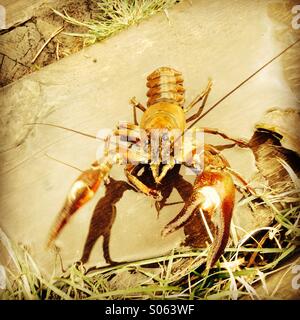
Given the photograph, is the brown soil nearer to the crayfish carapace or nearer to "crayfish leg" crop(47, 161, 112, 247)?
the crayfish carapace

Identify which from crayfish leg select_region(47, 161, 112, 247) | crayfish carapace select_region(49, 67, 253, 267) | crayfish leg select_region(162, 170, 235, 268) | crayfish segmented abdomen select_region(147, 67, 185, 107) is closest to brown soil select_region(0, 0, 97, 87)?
crayfish segmented abdomen select_region(147, 67, 185, 107)

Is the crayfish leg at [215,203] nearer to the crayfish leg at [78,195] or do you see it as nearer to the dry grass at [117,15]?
the crayfish leg at [78,195]

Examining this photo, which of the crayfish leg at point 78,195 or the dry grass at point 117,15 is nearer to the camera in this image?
the crayfish leg at point 78,195

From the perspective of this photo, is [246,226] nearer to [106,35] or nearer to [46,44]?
[106,35]

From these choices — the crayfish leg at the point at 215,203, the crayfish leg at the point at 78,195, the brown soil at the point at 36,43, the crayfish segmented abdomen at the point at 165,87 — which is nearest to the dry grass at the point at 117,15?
the brown soil at the point at 36,43

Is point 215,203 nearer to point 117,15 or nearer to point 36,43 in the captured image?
point 117,15

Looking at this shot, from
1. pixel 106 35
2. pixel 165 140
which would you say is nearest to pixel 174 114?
pixel 165 140
